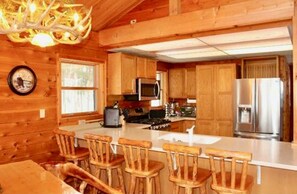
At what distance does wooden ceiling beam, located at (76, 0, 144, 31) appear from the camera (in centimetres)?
364

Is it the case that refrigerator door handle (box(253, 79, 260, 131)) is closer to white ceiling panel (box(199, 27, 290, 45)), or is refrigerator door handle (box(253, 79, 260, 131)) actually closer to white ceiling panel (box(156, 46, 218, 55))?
white ceiling panel (box(156, 46, 218, 55))

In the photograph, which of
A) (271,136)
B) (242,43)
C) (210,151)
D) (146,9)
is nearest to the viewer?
(210,151)

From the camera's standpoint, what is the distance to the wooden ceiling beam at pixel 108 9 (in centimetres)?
364

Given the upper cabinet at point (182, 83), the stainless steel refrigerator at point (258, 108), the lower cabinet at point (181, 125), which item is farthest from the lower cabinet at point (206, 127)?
the upper cabinet at point (182, 83)

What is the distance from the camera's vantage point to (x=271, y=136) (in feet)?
14.6

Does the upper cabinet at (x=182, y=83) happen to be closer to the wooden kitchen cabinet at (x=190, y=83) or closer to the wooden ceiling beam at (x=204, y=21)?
the wooden kitchen cabinet at (x=190, y=83)

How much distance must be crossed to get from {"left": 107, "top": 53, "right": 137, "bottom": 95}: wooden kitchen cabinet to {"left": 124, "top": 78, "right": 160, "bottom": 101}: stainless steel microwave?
17 centimetres

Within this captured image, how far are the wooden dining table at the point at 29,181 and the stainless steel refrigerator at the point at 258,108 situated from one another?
374cm

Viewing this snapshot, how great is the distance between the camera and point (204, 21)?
3.14 metres

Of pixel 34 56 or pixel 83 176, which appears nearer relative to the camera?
pixel 83 176

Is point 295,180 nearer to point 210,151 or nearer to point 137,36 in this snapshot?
point 210,151

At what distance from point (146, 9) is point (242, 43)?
1655 mm

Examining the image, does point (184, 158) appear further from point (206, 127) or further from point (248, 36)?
point (206, 127)

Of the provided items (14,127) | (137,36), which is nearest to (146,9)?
(137,36)
